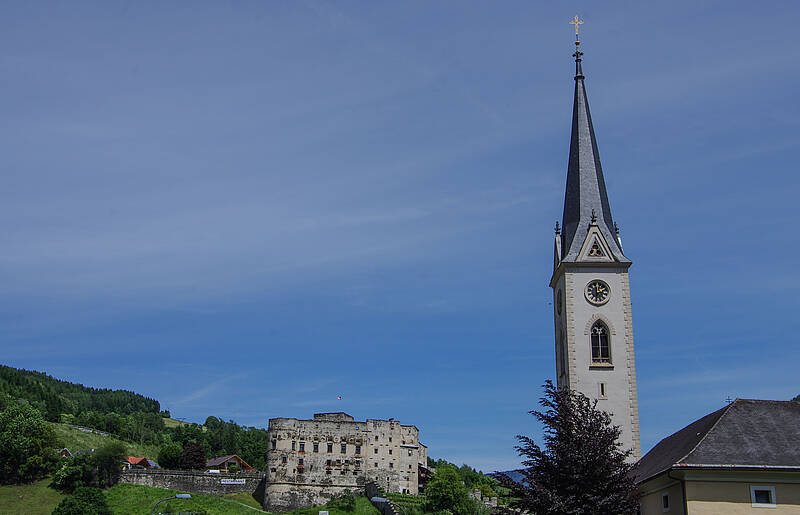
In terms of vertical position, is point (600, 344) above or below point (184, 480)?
above

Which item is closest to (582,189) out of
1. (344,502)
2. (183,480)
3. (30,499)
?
(344,502)

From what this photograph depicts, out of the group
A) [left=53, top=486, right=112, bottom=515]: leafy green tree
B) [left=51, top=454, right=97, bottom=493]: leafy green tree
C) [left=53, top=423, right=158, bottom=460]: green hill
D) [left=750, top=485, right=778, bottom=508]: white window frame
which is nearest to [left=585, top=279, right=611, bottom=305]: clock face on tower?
[left=750, top=485, right=778, bottom=508]: white window frame

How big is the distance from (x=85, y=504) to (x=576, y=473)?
77940mm

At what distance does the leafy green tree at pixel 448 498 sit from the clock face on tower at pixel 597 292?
47.3 meters

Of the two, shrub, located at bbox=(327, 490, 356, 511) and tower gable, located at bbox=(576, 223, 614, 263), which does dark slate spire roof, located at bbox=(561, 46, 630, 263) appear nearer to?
tower gable, located at bbox=(576, 223, 614, 263)

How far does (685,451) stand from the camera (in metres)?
39.6

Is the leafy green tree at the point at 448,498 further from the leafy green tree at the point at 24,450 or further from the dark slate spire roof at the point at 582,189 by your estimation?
the leafy green tree at the point at 24,450

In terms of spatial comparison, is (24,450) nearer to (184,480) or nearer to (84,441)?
(184,480)

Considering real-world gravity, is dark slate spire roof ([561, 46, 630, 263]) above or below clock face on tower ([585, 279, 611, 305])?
above

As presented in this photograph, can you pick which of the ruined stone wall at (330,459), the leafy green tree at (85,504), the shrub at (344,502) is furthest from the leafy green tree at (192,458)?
the leafy green tree at (85,504)

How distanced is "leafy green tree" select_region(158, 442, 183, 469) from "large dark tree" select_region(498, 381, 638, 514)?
116 metres

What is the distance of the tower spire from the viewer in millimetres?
65875

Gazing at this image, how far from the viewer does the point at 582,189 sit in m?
68.1

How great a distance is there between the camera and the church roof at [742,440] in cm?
3781
